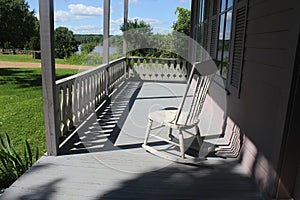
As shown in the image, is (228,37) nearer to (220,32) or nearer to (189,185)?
(220,32)

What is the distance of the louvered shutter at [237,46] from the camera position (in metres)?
2.67

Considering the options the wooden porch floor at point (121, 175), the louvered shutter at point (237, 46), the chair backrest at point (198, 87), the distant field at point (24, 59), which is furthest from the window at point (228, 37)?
the distant field at point (24, 59)

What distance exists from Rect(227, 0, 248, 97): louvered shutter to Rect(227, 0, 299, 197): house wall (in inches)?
3.6

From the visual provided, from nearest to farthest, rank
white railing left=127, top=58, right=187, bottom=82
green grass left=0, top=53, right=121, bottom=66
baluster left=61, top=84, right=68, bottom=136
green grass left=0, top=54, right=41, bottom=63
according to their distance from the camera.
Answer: baluster left=61, top=84, right=68, bottom=136, green grass left=0, top=53, right=121, bottom=66, white railing left=127, top=58, right=187, bottom=82, green grass left=0, top=54, right=41, bottom=63

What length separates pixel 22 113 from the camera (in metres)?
5.01

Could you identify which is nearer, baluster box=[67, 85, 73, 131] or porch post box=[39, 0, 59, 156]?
porch post box=[39, 0, 59, 156]

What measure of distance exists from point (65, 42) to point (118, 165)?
416 inches

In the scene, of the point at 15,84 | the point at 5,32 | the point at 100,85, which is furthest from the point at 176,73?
the point at 5,32

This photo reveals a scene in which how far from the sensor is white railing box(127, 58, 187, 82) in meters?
8.06

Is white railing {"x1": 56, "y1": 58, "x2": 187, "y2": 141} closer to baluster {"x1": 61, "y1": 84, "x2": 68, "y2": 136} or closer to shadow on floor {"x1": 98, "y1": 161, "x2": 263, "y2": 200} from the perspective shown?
baluster {"x1": 61, "y1": 84, "x2": 68, "y2": 136}

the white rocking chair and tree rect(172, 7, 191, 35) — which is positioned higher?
tree rect(172, 7, 191, 35)

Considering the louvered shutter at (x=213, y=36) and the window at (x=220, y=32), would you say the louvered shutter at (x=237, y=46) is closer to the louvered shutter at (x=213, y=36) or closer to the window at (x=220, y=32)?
the window at (x=220, y=32)

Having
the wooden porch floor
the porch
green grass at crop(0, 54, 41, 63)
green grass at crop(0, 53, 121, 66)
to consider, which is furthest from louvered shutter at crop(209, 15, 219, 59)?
green grass at crop(0, 54, 41, 63)

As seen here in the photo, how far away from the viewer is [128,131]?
3.40m
